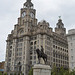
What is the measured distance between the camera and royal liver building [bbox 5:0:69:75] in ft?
374

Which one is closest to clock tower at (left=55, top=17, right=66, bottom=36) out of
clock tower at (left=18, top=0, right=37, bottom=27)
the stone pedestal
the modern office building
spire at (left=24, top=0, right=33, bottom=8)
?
clock tower at (left=18, top=0, right=37, bottom=27)

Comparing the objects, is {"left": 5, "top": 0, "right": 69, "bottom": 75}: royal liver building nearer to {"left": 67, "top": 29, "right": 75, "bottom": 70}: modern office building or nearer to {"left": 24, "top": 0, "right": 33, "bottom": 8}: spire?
{"left": 24, "top": 0, "right": 33, "bottom": 8}: spire

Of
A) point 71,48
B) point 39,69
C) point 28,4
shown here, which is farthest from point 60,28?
point 39,69

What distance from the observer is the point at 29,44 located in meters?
119

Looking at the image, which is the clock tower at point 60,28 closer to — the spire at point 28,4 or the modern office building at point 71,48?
the spire at point 28,4

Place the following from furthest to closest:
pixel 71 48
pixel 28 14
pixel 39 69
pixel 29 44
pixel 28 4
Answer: pixel 28 4 → pixel 28 14 → pixel 29 44 → pixel 71 48 → pixel 39 69

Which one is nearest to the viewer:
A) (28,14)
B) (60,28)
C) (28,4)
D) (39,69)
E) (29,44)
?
(39,69)

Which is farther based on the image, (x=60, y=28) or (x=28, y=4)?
(x=60, y=28)

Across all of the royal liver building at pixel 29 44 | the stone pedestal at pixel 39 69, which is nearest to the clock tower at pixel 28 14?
the royal liver building at pixel 29 44

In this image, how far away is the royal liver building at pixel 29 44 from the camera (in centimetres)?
11406

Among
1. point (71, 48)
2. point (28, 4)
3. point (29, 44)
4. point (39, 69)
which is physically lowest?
point (39, 69)

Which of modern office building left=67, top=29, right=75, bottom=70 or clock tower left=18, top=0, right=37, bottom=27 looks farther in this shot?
clock tower left=18, top=0, right=37, bottom=27

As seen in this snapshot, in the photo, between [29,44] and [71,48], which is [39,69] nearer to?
[71,48]

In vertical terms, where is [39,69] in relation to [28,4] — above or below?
below
